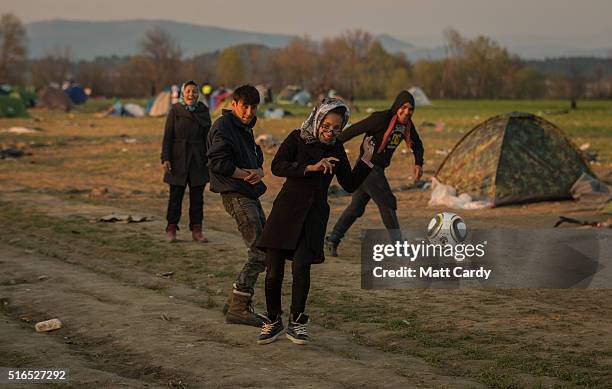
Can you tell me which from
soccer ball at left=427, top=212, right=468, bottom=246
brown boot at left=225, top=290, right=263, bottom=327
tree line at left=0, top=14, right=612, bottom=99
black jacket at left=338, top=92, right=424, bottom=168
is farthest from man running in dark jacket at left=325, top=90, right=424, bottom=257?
tree line at left=0, top=14, right=612, bottom=99

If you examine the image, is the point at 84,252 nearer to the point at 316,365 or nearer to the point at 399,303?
the point at 399,303

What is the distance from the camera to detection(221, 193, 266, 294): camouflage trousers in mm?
7980

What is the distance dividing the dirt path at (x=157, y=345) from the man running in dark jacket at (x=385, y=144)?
7.60 ft

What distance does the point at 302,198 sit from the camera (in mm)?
7387

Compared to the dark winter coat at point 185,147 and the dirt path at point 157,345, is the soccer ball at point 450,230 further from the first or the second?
the dirt path at point 157,345

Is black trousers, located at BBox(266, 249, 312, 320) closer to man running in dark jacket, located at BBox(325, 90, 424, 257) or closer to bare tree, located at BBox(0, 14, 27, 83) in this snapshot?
man running in dark jacket, located at BBox(325, 90, 424, 257)

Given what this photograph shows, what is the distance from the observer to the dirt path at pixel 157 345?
6508 mm

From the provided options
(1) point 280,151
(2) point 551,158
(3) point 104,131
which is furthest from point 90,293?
(3) point 104,131

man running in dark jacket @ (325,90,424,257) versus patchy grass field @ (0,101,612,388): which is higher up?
man running in dark jacket @ (325,90,424,257)

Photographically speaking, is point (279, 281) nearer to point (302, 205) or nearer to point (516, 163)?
point (302, 205)

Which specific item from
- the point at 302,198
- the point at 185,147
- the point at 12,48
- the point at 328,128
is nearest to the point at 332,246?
the point at 185,147

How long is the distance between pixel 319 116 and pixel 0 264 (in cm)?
519

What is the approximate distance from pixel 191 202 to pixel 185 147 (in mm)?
660

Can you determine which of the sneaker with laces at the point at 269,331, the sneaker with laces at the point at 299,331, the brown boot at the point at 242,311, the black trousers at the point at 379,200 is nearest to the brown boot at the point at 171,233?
the black trousers at the point at 379,200
